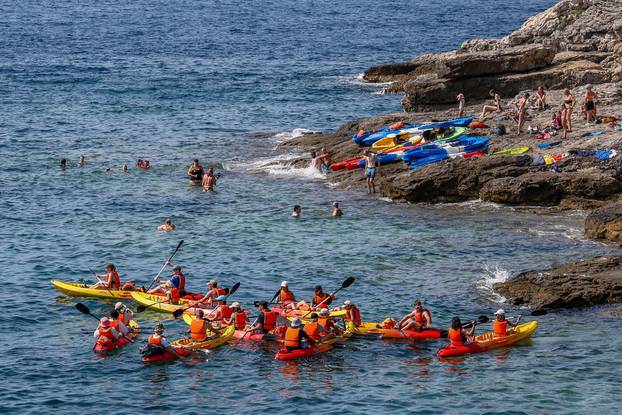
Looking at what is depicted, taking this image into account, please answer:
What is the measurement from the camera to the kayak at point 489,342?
31.0m

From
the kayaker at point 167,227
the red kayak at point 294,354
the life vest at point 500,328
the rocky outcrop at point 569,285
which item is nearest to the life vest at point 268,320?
the red kayak at point 294,354

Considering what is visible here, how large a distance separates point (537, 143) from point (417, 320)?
18.8 metres

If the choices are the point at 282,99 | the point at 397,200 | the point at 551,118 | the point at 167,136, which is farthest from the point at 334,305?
the point at 282,99

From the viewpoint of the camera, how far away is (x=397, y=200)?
47.1 meters

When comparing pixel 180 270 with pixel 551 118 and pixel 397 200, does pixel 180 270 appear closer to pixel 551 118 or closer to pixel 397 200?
pixel 397 200

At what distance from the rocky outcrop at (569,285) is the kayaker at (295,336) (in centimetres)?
764

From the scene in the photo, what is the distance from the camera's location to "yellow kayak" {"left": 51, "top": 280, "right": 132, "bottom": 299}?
36.7 metres

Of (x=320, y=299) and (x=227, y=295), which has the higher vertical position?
(x=227, y=295)

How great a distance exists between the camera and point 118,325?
105 ft

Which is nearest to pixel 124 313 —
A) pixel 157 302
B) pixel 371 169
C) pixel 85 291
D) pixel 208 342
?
pixel 157 302

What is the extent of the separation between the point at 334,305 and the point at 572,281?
7782 mm

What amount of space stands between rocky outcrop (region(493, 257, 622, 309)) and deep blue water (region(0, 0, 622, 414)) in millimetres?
573

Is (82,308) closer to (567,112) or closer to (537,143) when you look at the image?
(537,143)

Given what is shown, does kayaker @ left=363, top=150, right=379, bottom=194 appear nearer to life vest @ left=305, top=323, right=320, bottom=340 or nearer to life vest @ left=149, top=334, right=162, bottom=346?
life vest @ left=305, top=323, right=320, bottom=340
